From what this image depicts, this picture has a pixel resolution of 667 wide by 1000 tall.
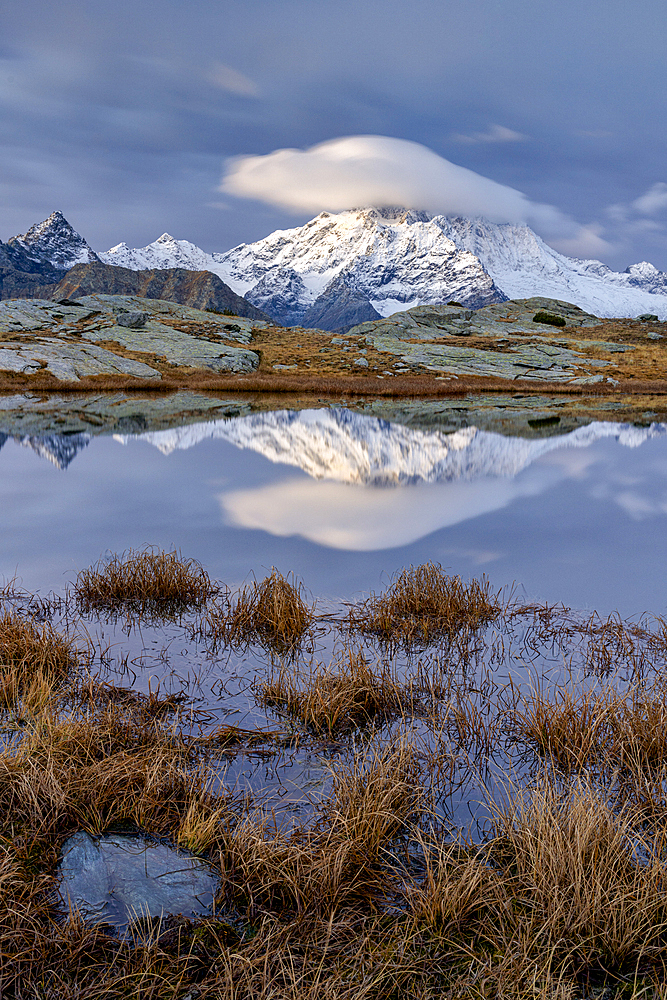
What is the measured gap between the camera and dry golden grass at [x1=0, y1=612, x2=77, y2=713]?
668 centimetres

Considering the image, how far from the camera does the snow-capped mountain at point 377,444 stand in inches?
880

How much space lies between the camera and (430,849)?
4543mm

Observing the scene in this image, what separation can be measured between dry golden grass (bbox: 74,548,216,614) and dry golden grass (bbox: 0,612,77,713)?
4.98 ft

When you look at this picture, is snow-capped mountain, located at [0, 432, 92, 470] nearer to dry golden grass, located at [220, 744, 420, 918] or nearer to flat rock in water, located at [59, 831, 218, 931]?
flat rock in water, located at [59, 831, 218, 931]

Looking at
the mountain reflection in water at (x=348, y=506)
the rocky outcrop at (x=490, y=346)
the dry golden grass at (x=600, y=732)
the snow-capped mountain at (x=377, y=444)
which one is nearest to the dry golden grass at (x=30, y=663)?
the mountain reflection in water at (x=348, y=506)

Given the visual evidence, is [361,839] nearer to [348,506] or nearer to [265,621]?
[265,621]

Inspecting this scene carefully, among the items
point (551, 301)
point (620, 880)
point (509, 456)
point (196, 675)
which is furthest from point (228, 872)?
point (551, 301)

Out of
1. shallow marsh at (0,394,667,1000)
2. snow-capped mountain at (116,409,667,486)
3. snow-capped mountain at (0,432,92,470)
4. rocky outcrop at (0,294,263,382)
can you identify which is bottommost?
shallow marsh at (0,394,667,1000)

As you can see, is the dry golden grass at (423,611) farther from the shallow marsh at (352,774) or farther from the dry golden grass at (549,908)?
the dry golden grass at (549,908)

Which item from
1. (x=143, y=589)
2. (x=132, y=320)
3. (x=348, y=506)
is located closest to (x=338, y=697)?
(x=143, y=589)

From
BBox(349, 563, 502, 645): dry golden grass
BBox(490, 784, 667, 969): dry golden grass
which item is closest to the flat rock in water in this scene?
BBox(490, 784, 667, 969): dry golden grass

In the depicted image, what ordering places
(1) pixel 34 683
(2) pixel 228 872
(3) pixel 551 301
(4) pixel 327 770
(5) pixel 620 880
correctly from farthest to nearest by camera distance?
1. (3) pixel 551 301
2. (1) pixel 34 683
3. (4) pixel 327 770
4. (2) pixel 228 872
5. (5) pixel 620 880

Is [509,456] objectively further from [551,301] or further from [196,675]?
[551,301]

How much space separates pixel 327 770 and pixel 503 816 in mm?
1563
